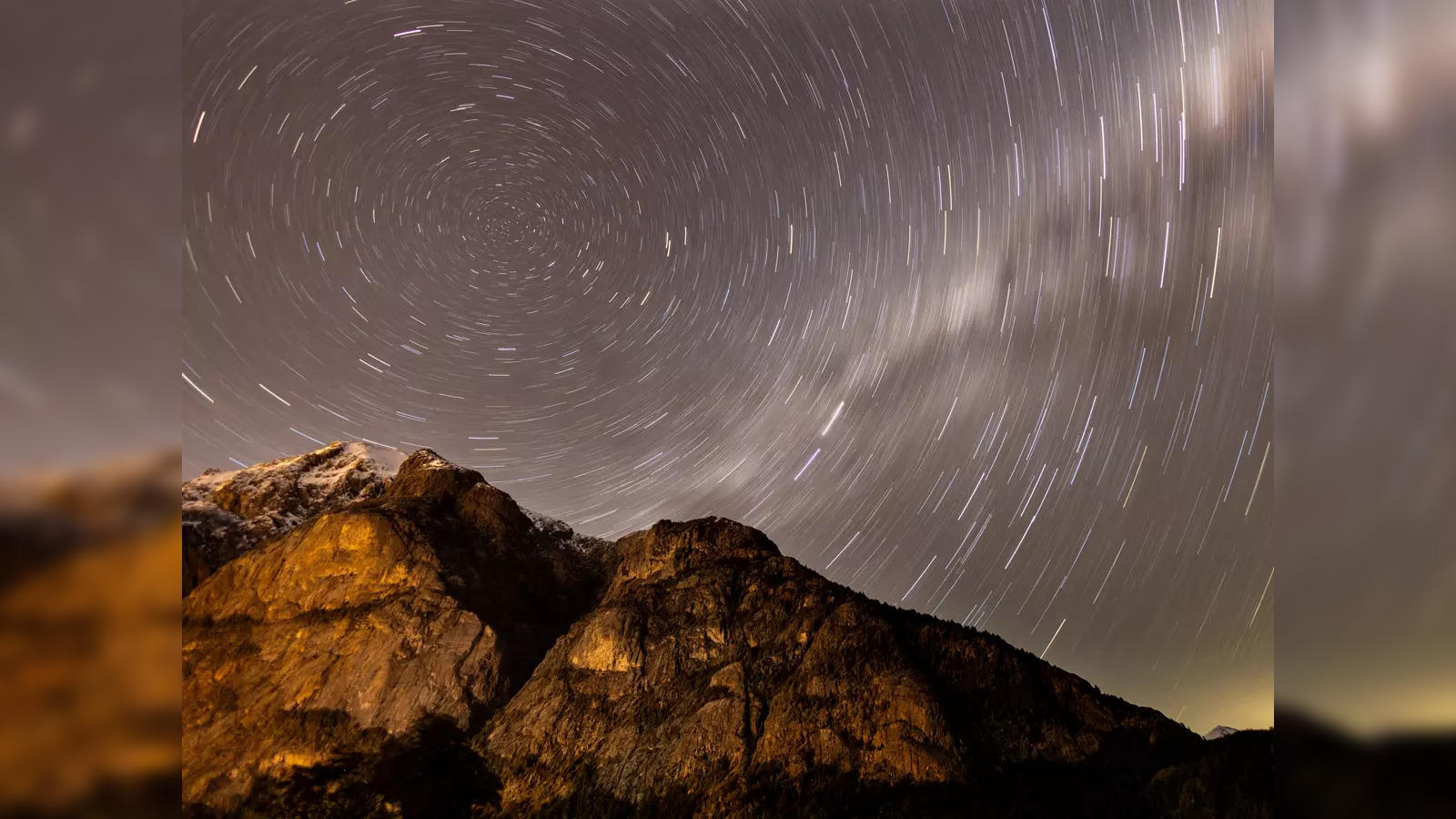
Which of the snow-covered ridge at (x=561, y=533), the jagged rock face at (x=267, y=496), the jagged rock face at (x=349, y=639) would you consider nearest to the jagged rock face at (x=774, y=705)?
the jagged rock face at (x=349, y=639)

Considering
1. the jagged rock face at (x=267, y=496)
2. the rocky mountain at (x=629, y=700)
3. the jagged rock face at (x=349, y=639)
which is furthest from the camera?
the jagged rock face at (x=267, y=496)

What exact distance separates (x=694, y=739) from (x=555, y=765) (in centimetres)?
572

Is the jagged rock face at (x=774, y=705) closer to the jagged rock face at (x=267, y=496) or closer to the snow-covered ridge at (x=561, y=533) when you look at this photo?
the snow-covered ridge at (x=561, y=533)

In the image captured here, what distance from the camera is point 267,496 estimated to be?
1997 inches

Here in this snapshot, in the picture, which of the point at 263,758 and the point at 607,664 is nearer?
the point at 263,758

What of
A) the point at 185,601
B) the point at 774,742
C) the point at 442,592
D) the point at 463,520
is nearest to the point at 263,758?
the point at 442,592

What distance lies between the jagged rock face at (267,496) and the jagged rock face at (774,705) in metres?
22.4

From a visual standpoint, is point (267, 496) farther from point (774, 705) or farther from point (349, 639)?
point (774, 705)

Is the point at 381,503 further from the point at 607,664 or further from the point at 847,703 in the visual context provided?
the point at 847,703

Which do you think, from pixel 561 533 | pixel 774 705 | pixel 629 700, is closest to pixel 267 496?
pixel 561 533

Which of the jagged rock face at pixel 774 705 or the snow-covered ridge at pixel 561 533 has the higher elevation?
the snow-covered ridge at pixel 561 533

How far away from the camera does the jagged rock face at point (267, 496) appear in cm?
4491

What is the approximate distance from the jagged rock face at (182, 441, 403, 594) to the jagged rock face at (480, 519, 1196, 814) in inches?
880
